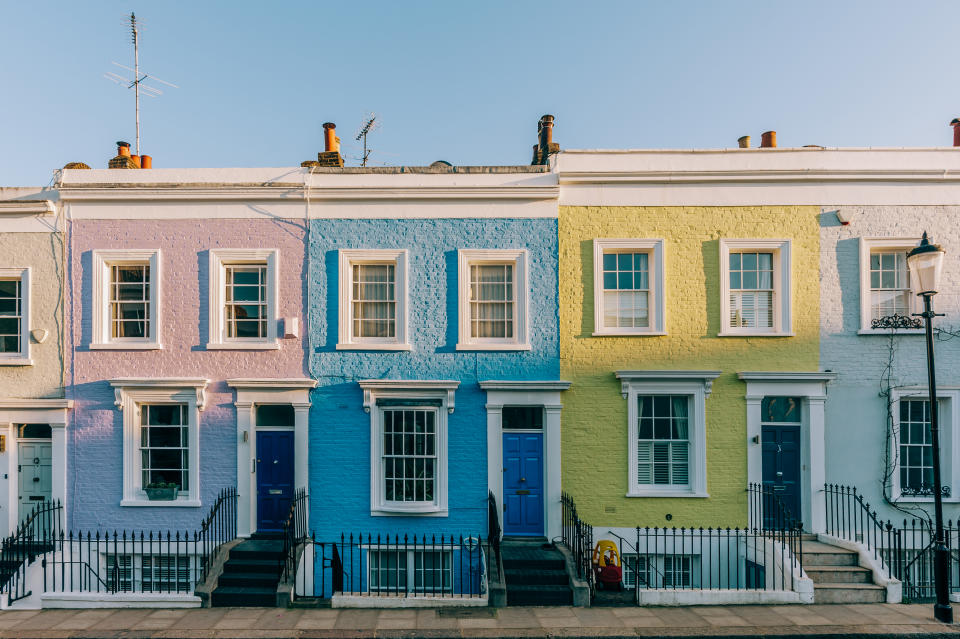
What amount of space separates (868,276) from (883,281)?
46 centimetres

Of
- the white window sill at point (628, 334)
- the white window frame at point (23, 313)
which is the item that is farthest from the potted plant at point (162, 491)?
the white window sill at point (628, 334)

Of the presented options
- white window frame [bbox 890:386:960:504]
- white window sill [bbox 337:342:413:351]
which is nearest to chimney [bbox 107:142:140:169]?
white window sill [bbox 337:342:413:351]

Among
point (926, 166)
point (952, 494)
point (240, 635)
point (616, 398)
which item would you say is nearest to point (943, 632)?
point (952, 494)

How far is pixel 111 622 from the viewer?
8562mm

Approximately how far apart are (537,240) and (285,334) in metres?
5.14

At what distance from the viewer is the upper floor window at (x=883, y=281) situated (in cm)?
1099

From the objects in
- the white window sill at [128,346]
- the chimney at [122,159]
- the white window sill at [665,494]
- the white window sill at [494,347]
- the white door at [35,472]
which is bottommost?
the white window sill at [665,494]

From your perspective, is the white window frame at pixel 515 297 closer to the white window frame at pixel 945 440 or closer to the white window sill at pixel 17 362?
the white window frame at pixel 945 440

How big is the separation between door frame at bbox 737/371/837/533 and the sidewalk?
6.55 feet

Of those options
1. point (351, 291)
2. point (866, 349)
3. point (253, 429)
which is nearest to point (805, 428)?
point (866, 349)

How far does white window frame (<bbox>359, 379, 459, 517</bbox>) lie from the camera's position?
10.8 metres

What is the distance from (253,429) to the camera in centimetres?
1104

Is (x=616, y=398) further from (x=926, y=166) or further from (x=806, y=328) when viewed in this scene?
(x=926, y=166)

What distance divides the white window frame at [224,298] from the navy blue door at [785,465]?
9.65 metres
